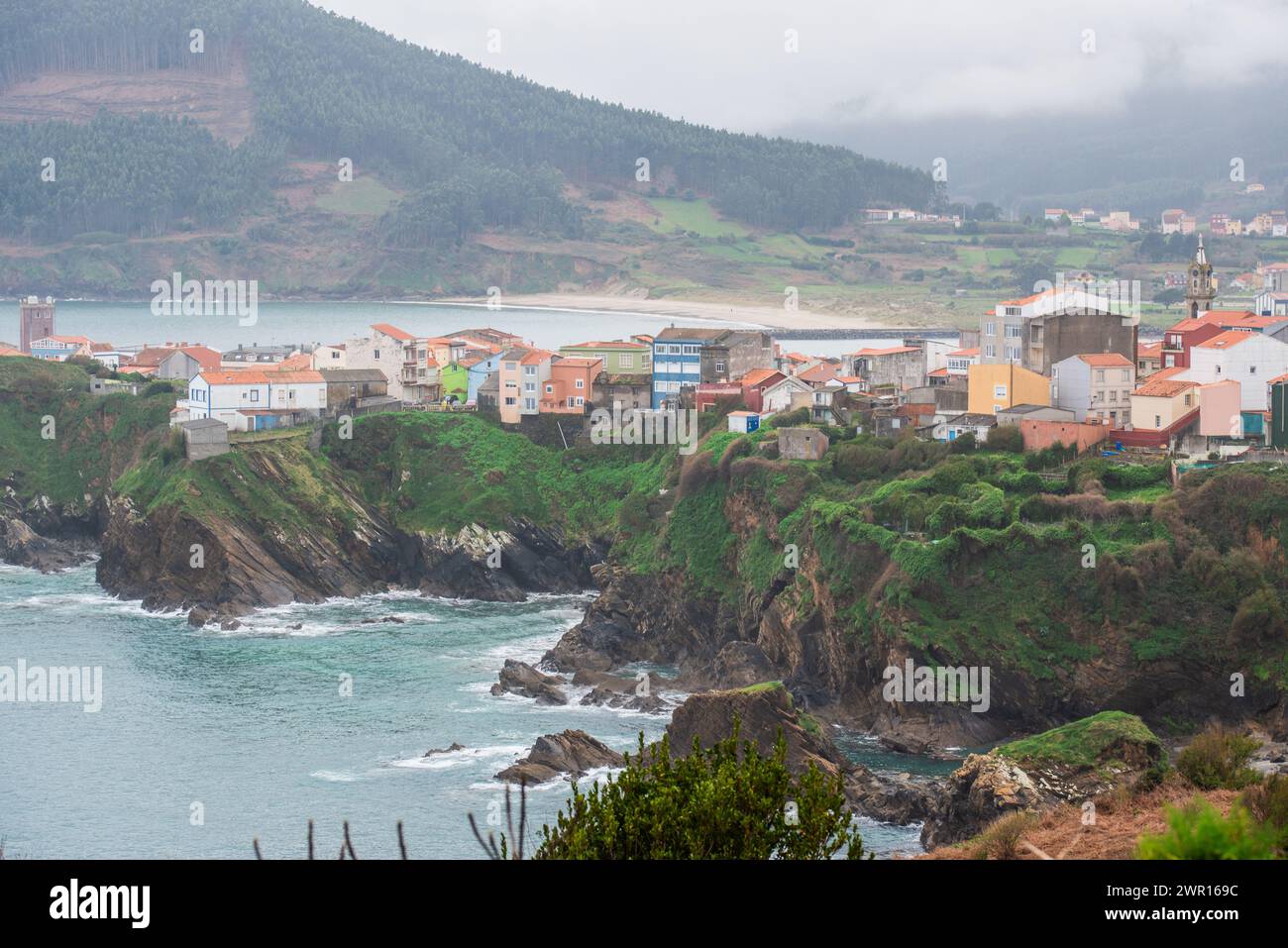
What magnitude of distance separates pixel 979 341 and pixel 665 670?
2128cm

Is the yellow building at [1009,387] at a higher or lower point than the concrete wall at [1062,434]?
higher

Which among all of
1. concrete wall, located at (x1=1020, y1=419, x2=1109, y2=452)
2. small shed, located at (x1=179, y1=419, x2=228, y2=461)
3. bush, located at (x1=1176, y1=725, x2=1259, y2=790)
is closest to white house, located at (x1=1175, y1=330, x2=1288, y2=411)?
concrete wall, located at (x1=1020, y1=419, x2=1109, y2=452)

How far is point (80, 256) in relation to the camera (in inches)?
7032

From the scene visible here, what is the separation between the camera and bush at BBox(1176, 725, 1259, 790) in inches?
1037

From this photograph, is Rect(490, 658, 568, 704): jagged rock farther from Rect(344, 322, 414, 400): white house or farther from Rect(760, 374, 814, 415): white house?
Rect(344, 322, 414, 400): white house

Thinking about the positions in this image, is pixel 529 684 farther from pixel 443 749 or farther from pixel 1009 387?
pixel 1009 387

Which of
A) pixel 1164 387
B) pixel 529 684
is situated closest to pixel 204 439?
pixel 529 684

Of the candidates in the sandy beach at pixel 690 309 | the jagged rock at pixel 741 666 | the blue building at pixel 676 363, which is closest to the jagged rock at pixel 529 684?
the jagged rock at pixel 741 666

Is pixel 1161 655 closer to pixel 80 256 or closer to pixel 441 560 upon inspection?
pixel 441 560

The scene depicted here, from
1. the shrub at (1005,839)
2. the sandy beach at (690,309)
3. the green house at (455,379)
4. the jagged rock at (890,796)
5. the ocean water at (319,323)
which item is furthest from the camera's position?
the sandy beach at (690,309)

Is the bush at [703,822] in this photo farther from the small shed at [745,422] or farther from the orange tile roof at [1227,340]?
the small shed at [745,422]

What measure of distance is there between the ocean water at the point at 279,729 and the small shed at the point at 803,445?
860cm

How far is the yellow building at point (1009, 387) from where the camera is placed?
54.3m
